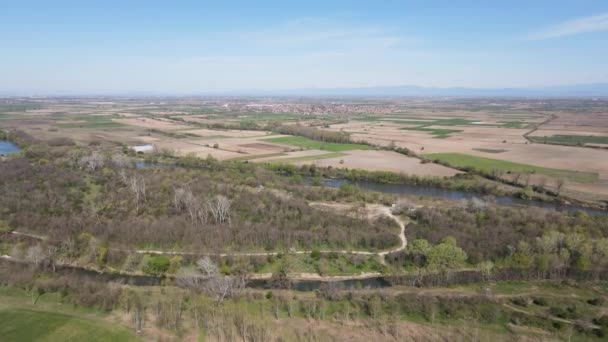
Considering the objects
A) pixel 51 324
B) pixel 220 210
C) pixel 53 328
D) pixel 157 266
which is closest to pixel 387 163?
pixel 220 210

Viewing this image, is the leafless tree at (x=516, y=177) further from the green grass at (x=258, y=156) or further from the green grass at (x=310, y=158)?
the green grass at (x=258, y=156)

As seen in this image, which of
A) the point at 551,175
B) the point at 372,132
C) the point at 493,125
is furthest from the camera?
the point at 493,125

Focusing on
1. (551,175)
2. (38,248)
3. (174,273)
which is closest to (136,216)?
(38,248)

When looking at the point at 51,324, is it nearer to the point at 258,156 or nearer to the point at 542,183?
the point at 258,156

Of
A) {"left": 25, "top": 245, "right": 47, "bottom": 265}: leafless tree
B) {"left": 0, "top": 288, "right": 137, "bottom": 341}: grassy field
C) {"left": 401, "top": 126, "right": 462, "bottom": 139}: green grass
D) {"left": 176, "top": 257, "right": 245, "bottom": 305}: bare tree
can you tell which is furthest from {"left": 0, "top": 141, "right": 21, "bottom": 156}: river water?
{"left": 401, "top": 126, "right": 462, "bottom": 139}: green grass

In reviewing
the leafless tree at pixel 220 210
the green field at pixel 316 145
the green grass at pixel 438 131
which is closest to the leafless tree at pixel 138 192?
the leafless tree at pixel 220 210

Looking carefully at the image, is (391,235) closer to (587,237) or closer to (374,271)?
(374,271)

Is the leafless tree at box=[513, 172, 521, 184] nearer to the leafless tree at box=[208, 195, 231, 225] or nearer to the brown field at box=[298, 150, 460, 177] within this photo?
the brown field at box=[298, 150, 460, 177]
